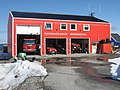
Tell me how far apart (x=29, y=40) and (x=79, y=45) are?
10.2 meters

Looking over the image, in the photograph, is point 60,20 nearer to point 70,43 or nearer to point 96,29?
point 70,43

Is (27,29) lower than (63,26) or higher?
lower

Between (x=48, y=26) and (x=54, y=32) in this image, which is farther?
(x=54, y=32)

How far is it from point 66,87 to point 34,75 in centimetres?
348

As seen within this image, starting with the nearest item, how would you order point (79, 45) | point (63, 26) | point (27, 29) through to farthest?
1. point (27, 29)
2. point (63, 26)
3. point (79, 45)

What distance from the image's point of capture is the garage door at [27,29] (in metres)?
37.6

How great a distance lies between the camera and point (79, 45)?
144 ft

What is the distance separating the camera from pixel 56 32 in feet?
132

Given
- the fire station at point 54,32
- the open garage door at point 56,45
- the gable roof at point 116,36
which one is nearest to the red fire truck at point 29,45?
the fire station at point 54,32

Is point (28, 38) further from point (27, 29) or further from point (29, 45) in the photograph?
point (29, 45)

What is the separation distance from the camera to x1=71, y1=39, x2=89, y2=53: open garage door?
1682 inches

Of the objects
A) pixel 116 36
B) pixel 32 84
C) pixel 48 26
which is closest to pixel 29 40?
pixel 48 26

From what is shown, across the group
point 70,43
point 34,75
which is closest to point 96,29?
point 70,43

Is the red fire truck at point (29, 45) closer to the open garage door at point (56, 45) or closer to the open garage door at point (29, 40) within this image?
the open garage door at point (29, 40)
